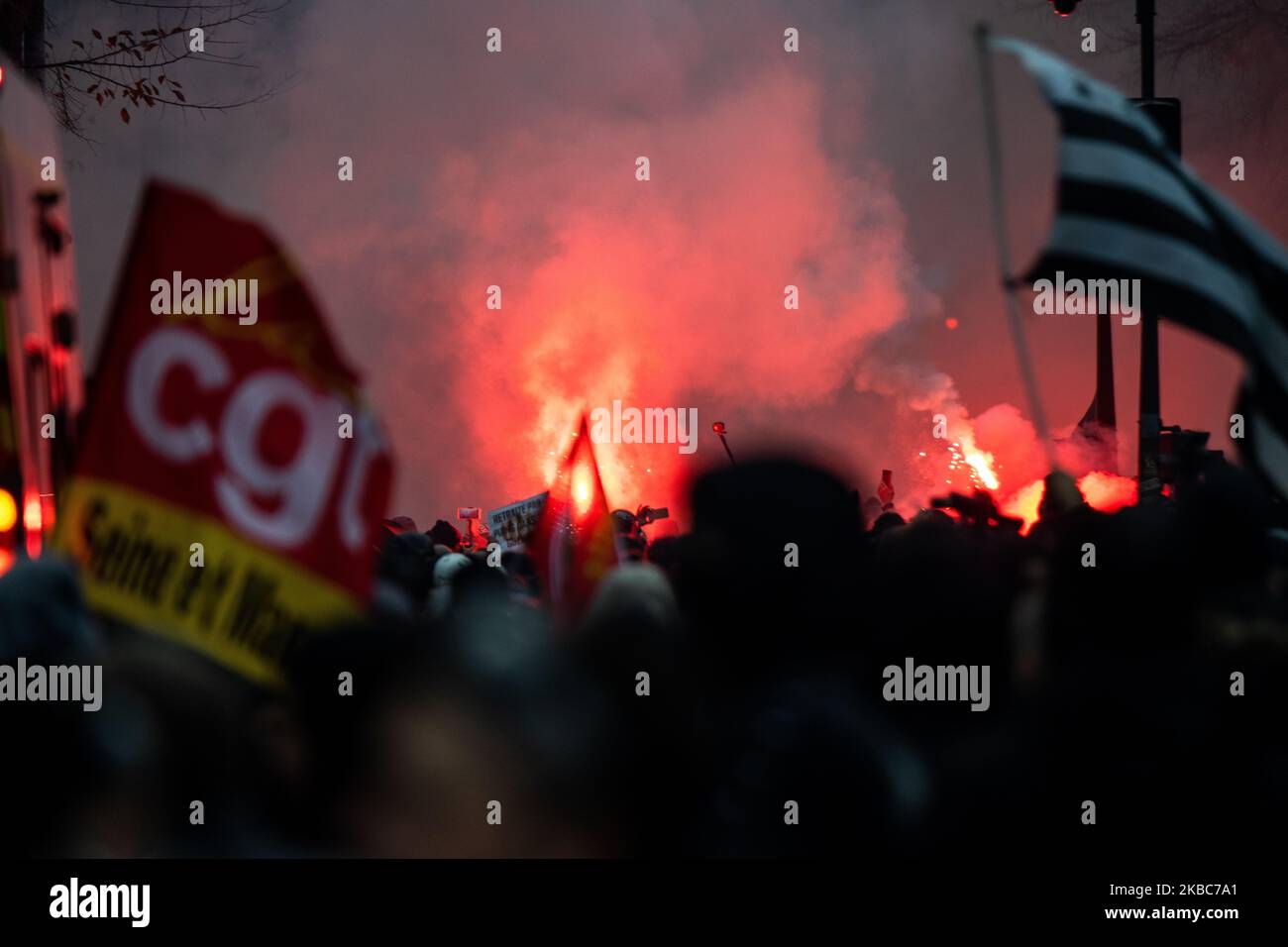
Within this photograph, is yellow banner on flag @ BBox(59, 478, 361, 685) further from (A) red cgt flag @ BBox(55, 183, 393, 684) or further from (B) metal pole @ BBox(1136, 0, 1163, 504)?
(B) metal pole @ BBox(1136, 0, 1163, 504)

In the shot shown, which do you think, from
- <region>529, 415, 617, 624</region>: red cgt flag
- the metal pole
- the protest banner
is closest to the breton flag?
<region>529, 415, 617, 624</region>: red cgt flag

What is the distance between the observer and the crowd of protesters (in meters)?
2.38

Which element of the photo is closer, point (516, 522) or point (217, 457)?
point (217, 457)

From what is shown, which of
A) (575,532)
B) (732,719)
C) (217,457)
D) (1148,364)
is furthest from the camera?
(1148,364)

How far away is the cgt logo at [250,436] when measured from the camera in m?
3.07

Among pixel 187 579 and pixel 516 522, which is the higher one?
pixel 516 522

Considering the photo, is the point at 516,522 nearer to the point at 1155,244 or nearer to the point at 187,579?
the point at 1155,244

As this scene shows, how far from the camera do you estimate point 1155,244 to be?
385 cm

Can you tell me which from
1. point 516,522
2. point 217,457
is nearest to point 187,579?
point 217,457

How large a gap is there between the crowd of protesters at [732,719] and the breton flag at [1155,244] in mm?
1130
